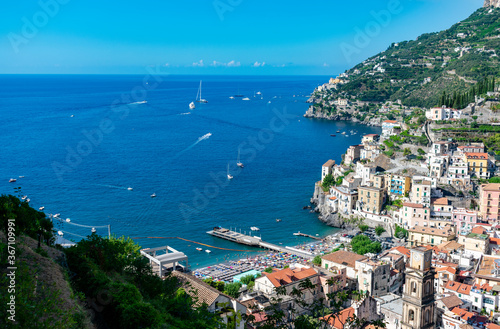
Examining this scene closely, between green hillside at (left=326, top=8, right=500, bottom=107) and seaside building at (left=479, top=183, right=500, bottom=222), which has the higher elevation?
green hillside at (left=326, top=8, right=500, bottom=107)

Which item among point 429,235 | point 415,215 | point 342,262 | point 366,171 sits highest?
point 366,171

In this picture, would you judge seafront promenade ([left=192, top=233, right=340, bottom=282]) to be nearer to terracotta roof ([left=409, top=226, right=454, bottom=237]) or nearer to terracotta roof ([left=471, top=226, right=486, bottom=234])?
terracotta roof ([left=409, top=226, right=454, bottom=237])

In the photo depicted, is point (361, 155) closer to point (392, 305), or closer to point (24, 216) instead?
point (392, 305)

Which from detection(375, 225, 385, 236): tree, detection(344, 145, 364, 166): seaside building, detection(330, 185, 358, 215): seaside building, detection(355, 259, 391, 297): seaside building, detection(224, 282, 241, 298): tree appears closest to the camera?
detection(224, 282, 241, 298): tree

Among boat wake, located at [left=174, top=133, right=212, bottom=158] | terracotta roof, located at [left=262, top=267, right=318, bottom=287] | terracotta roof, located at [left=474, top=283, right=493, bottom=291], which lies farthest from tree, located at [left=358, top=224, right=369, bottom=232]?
boat wake, located at [left=174, top=133, right=212, bottom=158]

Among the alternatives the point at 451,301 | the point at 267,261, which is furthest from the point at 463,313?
the point at 267,261

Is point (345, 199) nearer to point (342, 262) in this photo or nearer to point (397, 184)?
point (397, 184)

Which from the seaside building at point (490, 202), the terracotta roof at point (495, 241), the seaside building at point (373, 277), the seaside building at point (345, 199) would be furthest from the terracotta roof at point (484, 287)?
the seaside building at point (345, 199)
